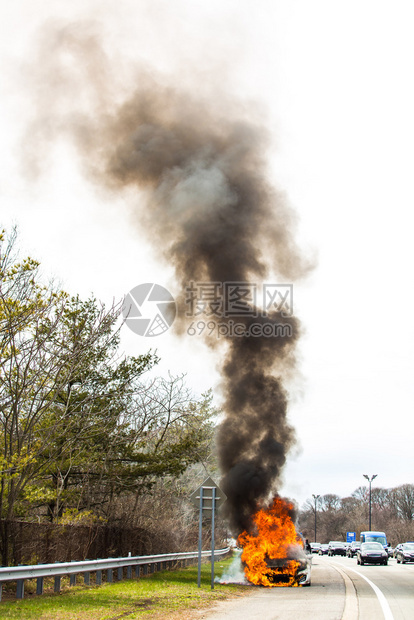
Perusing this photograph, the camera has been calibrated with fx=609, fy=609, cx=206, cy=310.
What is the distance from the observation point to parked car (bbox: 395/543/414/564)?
130 ft

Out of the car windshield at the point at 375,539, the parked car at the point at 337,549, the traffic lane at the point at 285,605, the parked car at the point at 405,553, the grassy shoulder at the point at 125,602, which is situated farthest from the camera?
the parked car at the point at 337,549

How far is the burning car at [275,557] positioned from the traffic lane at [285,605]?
0.62 metres

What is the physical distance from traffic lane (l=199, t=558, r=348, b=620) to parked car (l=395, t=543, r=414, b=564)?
25.4m

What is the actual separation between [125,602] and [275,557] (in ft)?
23.5

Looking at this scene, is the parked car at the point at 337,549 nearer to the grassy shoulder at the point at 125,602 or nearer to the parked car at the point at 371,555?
the parked car at the point at 371,555

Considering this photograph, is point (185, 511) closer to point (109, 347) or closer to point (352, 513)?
point (109, 347)

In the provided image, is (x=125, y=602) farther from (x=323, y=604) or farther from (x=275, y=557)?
(x=275, y=557)

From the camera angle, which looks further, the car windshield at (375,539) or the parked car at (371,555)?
the car windshield at (375,539)

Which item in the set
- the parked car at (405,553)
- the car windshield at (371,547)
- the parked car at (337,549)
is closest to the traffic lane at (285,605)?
the car windshield at (371,547)

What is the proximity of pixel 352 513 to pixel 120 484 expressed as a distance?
91.0m

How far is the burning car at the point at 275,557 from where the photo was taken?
1803cm

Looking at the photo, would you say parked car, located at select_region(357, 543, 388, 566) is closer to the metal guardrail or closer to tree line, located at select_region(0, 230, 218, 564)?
tree line, located at select_region(0, 230, 218, 564)

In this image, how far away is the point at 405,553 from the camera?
4000 cm

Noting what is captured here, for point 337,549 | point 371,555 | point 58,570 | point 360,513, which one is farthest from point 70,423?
point 360,513
